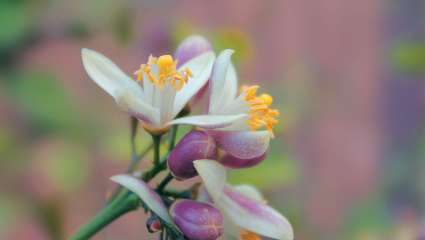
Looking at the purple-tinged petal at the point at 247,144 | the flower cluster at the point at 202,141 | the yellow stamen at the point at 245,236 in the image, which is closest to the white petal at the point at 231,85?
the flower cluster at the point at 202,141

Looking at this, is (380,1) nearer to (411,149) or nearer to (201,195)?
(411,149)

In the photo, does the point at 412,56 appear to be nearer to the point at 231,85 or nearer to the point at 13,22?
the point at 13,22

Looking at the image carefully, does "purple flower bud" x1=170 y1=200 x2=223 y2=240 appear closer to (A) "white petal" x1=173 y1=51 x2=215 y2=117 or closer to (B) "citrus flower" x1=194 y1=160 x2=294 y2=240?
(B) "citrus flower" x1=194 y1=160 x2=294 y2=240

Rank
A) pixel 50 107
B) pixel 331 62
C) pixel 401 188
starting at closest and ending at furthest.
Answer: pixel 50 107, pixel 401 188, pixel 331 62

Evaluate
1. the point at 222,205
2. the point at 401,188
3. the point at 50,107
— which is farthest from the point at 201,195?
the point at 401,188

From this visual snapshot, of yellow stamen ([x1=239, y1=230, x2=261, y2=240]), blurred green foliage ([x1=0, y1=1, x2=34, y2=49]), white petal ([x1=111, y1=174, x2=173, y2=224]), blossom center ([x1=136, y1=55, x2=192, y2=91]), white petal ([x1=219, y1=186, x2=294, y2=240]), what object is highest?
blossom center ([x1=136, y1=55, x2=192, y2=91])

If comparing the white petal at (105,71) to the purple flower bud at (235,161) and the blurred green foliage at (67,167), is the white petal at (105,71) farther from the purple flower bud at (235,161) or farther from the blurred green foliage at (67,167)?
the blurred green foliage at (67,167)

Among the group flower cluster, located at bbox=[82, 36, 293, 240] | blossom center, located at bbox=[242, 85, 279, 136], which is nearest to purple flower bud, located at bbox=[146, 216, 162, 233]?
flower cluster, located at bbox=[82, 36, 293, 240]
